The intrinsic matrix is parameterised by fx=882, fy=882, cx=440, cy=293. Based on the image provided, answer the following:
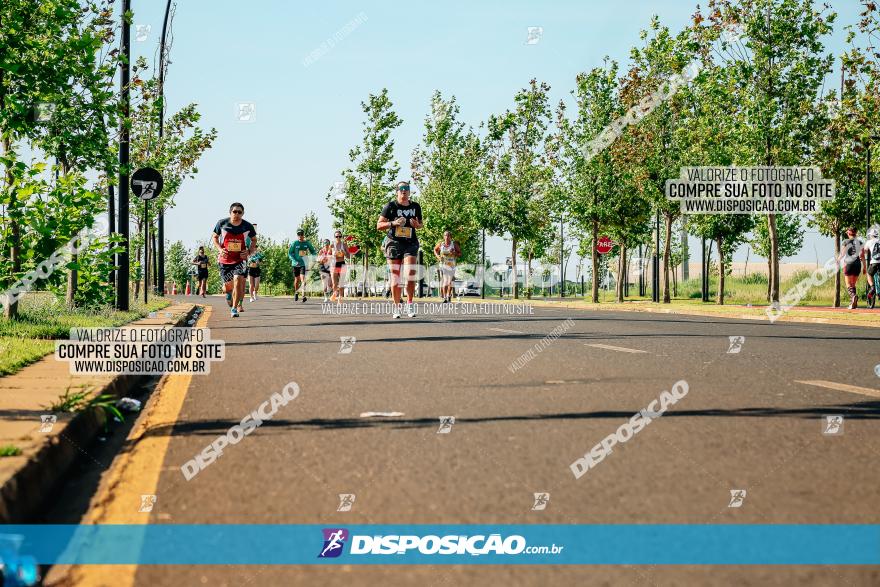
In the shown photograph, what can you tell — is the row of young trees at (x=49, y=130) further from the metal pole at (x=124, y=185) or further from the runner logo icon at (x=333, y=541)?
the runner logo icon at (x=333, y=541)

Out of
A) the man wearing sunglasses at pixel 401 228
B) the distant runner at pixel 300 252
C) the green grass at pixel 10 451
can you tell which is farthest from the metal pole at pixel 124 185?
the green grass at pixel 10 451

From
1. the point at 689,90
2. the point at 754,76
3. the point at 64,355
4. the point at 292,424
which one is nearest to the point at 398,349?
the point at 64,355

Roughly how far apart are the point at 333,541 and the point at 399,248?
1373 cm

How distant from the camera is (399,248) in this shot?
16984 mm

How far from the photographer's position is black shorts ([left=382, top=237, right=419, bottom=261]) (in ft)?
55.5

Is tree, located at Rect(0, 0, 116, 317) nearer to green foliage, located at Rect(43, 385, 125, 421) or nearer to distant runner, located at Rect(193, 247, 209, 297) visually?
green foliage, located at Rect(43, 385, 125, 421)

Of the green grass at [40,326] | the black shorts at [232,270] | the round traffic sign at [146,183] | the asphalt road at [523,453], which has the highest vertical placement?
the round traffic sign at [146,183]

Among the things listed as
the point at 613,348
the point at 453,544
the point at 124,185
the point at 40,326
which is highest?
the point at 124,185

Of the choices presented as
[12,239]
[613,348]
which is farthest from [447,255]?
[12,239]

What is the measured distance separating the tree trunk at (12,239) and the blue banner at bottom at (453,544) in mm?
8734

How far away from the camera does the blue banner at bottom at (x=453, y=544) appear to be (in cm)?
320

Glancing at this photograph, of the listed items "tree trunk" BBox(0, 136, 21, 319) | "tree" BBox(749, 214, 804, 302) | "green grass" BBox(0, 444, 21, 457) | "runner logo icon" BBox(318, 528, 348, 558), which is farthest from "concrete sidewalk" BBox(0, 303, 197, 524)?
"tree" BBox(749, 214, 804, 302)

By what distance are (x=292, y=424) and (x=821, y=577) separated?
11.3 feet

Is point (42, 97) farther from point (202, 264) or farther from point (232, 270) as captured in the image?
point (202, 264)
